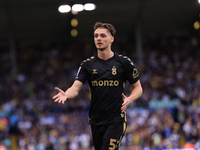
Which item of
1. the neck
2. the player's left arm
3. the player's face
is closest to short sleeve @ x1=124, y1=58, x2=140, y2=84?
the player's left arm

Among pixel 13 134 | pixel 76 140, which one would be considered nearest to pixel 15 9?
pixel 13 134

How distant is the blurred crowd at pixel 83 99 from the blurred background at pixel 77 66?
50mm

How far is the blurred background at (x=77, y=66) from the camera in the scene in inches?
620

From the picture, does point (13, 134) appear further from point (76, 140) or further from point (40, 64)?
point (40, 64)

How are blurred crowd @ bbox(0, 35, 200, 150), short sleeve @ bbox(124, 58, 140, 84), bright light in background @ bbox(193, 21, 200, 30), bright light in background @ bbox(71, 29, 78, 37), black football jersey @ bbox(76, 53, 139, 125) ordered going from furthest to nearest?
1. bright light in background @ bbox(71, 29, 78, 37)
2. bright light in background @ bbox(193, 21, 200, 30)
3. blurred crowd @ bbox(0, 35, 200, 150)
4. short sleeve @ bbox(124, 58, 140, 84)
5. black football jersey @ bbox(76, 53, 139, 125)

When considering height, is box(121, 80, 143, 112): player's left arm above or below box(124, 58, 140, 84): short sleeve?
below

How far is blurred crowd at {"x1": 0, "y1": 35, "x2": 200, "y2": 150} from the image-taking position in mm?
15469

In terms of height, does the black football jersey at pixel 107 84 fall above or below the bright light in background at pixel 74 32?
below

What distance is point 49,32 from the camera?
26406 mm

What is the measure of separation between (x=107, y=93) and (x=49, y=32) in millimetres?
22486

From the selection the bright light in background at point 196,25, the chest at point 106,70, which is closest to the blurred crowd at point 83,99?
the bright light in background at point 196,25

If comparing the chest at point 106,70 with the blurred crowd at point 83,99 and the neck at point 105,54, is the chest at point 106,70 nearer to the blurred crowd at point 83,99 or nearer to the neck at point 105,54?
the neck at point 105,54

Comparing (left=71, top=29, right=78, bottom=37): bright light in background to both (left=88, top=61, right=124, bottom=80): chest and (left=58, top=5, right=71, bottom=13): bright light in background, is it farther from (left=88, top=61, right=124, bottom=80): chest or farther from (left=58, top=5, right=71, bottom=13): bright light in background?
(left=88, top=61, right=124, bottom=80): chest

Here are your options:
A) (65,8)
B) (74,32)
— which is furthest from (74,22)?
(65,8)
